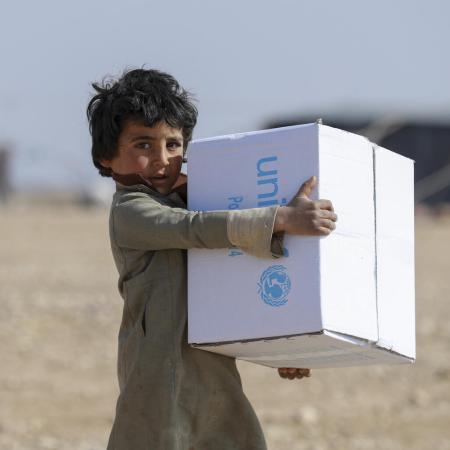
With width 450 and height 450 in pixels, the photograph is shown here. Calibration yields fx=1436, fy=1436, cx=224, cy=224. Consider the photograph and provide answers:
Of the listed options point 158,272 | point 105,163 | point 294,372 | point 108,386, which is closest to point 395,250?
point 294,372

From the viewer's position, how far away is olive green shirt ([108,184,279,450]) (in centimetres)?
392

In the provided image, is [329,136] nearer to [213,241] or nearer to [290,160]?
[290,160]

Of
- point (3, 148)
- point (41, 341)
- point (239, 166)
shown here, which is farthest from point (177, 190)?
point (3, 148)

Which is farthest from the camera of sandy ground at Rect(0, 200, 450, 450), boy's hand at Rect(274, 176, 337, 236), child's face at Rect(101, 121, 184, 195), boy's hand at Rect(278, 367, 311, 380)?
sandy ground at Rect(0, 200, 450, 450)

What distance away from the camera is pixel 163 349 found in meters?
3.96

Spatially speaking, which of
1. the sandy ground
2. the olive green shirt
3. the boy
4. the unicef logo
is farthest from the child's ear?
the sandy ground

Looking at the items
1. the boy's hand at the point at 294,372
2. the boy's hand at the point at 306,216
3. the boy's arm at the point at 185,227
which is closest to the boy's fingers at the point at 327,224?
the boy's hand at the point at 306,216

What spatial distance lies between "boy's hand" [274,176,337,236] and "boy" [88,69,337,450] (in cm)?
12

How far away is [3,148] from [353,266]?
3583 centimetres

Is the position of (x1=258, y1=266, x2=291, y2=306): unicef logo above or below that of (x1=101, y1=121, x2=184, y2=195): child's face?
below

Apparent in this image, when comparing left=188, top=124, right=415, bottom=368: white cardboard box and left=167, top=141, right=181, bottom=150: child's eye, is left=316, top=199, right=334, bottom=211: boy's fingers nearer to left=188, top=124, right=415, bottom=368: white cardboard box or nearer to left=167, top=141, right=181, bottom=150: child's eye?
left=188, top=124, right=415, bottom=368: white cardboard box

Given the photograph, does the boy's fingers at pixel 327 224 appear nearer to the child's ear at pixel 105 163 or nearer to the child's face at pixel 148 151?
the child's face at pixel 148 151

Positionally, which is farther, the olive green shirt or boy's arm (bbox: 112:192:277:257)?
the olive green shirt

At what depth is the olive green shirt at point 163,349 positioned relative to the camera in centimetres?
392
